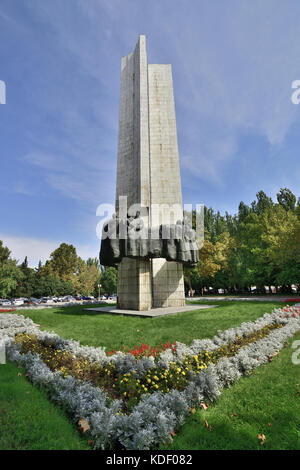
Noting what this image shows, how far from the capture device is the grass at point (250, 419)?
152 inches

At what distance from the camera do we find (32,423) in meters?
4.18

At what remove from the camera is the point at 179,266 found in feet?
66.1

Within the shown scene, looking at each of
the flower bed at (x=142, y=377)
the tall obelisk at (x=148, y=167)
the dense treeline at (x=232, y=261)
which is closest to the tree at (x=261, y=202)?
the dense treeline at (x=232, y=261)

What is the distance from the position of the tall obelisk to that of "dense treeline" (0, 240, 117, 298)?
43666 mm

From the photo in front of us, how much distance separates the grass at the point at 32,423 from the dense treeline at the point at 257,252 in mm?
25899

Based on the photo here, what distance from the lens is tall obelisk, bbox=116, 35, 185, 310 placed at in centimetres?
1867

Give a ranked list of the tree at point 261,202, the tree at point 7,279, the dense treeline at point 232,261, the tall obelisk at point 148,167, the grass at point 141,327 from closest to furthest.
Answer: the grass at point 141,327, the tall obelisk at point 148,167, the dense treeline at point 232,261, the tree at point 7,279, the tree at point 261,202

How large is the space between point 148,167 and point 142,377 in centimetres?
1811

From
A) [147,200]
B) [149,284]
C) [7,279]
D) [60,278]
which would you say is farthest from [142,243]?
[60,278]

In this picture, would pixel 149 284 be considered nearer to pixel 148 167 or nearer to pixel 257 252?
pixel 148 167

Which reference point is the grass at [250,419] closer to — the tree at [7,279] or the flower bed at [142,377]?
the flower bed at [142,377]

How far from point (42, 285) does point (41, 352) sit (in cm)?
5288
